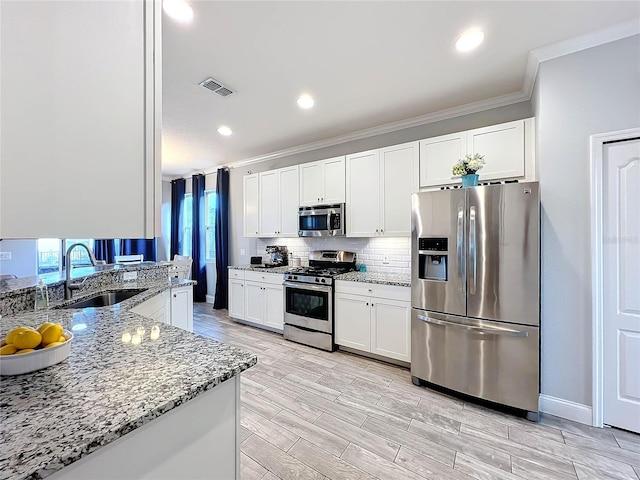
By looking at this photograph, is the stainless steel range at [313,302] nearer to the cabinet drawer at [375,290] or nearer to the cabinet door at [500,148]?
the cabinet drawer at [375,290]

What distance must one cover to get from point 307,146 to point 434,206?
249 cm

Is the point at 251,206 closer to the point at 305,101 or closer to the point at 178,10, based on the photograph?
the point at 305,101

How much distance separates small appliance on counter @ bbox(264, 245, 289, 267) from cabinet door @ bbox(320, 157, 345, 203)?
131cm

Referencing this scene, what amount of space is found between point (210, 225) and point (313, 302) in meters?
3.62

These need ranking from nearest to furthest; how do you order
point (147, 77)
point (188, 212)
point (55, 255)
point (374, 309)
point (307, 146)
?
point (147, 77) < point (374, 309) < point (307, 146) < point (55, 255) < point (188, 212)

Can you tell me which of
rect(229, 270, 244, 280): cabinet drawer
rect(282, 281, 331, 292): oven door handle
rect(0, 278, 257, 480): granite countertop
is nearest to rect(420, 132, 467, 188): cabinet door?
rect(282, 281, 331, 292): oven door handle

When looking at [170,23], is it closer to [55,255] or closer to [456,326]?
[456,326]

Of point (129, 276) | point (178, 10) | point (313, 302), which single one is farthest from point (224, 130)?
point (313, 302)

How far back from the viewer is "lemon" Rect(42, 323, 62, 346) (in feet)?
3.24

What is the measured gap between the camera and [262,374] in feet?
9.39


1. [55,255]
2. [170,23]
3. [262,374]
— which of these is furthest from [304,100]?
[55,255]

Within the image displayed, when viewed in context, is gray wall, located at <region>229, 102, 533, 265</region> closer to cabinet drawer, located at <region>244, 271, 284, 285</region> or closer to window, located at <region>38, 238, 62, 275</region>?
cabinet drawer, located at <region>244, 271, 284, 285</region>

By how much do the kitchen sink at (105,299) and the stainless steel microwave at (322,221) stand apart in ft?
6.92

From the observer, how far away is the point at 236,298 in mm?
4547
